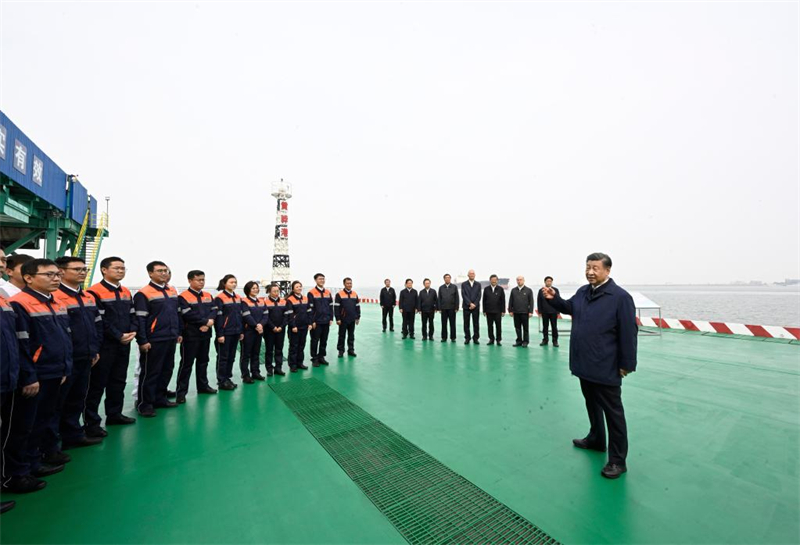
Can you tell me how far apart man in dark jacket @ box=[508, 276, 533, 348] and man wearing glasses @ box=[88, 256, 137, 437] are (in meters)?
→ 6.97

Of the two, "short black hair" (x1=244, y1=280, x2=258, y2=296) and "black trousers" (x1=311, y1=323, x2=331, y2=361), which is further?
"black trousers" (x1=311, y1=323, x2=331, y2=361)

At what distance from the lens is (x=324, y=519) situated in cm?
208

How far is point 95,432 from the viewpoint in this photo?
3.23 metres

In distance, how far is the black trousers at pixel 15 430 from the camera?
7.51ft

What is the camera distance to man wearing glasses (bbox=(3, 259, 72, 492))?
2357mm

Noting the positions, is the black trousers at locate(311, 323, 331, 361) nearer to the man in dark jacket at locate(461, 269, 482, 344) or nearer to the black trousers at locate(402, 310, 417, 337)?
the black trousers at locate(402, 310, 417, 337)

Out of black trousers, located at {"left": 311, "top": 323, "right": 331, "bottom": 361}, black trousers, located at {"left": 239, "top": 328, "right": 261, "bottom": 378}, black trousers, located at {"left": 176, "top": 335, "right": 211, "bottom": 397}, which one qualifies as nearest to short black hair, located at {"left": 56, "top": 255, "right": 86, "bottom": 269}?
black trousers, located at {"left": 176, "top": 335, "right": 211, "bottom": 397}

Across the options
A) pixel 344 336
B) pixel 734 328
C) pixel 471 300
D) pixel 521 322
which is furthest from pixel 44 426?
pixel 734 328

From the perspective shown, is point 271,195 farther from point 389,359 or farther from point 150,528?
point 150,528

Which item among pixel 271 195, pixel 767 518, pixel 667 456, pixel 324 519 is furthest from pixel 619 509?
pixel 271 195

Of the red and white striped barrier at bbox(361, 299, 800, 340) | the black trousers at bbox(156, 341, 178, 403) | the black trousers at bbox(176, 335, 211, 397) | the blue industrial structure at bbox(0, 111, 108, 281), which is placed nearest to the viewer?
the black trousers at bbox(156, 341, 178, 403)

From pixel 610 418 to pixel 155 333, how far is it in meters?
4.83

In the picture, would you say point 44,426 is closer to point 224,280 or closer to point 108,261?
point 108,261

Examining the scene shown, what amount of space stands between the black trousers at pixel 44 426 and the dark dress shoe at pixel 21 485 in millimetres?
109
